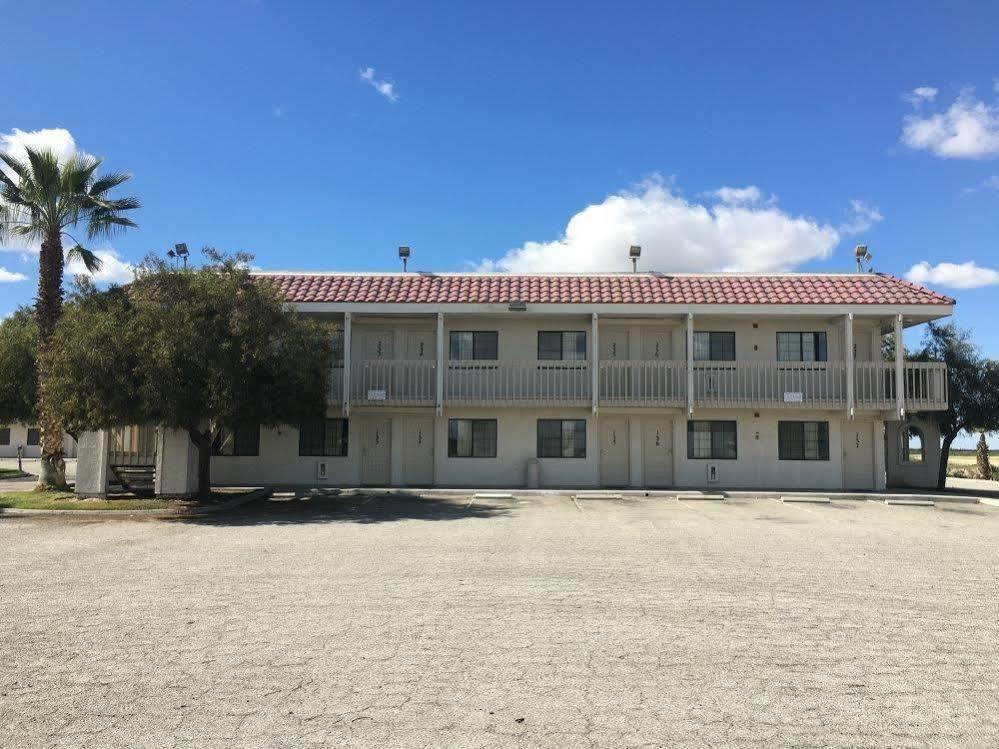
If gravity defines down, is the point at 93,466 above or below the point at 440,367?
below

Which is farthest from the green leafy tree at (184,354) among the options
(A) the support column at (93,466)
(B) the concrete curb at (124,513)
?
(A) the support column at (93,466)

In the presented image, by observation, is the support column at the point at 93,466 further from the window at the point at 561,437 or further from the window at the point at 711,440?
the window at the point at 711,440

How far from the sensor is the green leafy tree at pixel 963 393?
73.9 feet

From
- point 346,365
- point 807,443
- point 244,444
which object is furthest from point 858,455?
point 244,444

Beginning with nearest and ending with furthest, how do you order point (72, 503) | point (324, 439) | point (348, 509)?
point (348, 509), point (72, 503), point (324, 439)

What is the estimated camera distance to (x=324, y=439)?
2052 cm

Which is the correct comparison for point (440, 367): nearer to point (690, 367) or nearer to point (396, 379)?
point (396, 379)

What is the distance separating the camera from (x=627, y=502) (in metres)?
16.9

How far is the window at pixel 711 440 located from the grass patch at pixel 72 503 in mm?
14200

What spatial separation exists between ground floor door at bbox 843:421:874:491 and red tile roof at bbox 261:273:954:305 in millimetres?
3816

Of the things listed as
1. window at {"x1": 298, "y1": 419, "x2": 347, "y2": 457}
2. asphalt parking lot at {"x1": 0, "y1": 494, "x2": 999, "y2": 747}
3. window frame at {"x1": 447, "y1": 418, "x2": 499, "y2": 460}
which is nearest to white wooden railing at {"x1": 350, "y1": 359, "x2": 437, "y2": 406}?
window frame at {"x1": 447, "y1": 418, "x2": 499, "y2": 460}

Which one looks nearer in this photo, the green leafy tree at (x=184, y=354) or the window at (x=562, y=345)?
the green leafy tree at (x=184, y=354)

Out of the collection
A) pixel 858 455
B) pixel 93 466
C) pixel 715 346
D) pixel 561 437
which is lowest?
pixel 93 466

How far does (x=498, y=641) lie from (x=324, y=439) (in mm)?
15531
